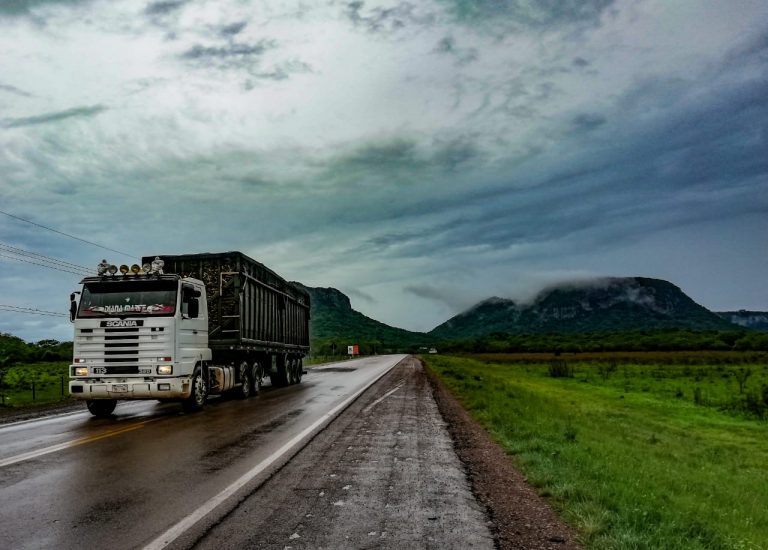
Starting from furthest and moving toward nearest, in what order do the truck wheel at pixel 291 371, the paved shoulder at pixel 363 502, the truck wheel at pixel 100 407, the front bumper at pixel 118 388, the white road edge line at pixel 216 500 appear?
the truck wheel at pixel 291 371
the truck wheel at pixel 100 407
the front bumper at pixel 118 388
the paved shoulder at pixel 363 502
the white road edge line at pixel 216 500

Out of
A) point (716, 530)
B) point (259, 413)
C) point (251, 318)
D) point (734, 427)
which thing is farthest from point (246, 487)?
point (734, 427)

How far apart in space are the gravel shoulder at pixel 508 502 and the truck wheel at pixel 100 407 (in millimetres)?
9503

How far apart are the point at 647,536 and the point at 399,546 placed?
7.40 ft

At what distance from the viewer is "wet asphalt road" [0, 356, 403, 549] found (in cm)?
558

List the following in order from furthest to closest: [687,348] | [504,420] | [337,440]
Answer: [687,348], [504,420], [337,440]

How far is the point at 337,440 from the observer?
11.0 m

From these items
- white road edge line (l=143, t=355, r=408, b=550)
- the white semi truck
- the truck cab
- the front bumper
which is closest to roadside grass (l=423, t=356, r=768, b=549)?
white road edge line (l=143, t=355, r=408, b=550)

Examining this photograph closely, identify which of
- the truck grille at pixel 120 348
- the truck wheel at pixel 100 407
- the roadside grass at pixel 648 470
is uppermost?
the truck grille at pixel 120 348

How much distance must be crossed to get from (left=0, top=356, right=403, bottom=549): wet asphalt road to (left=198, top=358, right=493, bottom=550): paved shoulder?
0.83 ft

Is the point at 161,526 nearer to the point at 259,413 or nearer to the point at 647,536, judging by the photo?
the point at 647,536

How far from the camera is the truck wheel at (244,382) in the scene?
2013 centimetres

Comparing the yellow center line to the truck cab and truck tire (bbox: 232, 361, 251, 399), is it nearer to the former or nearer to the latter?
the truck cab

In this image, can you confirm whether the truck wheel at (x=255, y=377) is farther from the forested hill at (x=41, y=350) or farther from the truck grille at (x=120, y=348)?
the forested hill at (x=41, y=350)

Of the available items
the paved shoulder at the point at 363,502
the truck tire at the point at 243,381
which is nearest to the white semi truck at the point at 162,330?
the truck tire at the point at 243,381
